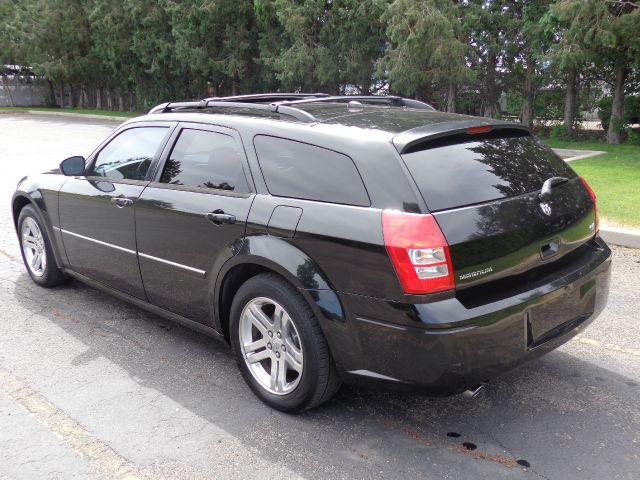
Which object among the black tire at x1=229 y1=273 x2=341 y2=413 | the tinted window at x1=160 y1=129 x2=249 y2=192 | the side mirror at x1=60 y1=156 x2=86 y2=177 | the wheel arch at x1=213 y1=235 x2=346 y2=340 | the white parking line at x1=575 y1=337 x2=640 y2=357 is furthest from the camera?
the side mirror at x1=60 y1=156 x2=86 y2=177

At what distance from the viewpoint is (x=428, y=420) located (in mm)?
3379

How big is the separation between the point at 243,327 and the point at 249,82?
24.1 metres

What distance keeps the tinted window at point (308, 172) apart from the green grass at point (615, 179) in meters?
5.14

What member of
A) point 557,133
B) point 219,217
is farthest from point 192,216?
point 557,133

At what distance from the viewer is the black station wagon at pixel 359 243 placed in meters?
2.90

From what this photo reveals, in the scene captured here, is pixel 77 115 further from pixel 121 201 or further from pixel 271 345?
pixel 271 345

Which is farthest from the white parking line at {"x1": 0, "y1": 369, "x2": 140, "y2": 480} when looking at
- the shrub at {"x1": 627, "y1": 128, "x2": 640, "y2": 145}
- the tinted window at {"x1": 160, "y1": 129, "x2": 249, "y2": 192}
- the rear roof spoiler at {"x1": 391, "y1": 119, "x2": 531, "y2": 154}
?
the shrub at {"x1": 627, "y1": 128, "x2": 640, "y2": 145}

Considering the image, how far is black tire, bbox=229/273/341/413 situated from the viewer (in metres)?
3.20

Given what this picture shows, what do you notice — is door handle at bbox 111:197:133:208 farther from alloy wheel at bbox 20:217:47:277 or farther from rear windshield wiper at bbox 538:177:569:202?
rear windshield wiper at bbox 538:177:569:202

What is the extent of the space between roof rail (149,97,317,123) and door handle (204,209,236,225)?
2.28 ft

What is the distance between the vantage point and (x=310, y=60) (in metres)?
20.0

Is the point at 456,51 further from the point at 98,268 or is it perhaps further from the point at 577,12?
the point at 98,268

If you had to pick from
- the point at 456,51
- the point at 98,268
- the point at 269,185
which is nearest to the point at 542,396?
the point at 269,185

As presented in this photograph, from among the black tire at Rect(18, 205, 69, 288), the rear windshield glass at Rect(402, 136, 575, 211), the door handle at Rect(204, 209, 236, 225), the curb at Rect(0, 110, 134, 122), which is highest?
the rear windshield glass at Rect(402, 136, 575, 211)
